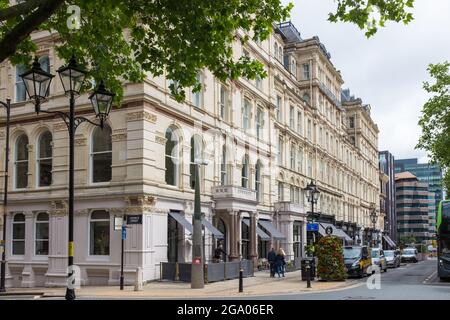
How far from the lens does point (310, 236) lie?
4850 cm

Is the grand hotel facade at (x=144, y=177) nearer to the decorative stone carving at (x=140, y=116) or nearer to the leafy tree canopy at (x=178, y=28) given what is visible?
the decorative stone carving at (x=140, y=116)

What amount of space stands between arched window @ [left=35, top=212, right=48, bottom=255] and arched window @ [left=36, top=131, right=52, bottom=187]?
1.65 m

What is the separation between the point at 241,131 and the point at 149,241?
12.7 metres

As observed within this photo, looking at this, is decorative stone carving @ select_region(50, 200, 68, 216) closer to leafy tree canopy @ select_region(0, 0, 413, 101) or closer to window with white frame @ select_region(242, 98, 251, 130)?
window with white frame @ select_region(242, 98, 251, 130)

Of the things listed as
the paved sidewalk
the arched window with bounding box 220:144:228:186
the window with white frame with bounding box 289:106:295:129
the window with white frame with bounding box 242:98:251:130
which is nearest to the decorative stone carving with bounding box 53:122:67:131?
the paved sidewalk

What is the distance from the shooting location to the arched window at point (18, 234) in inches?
1171

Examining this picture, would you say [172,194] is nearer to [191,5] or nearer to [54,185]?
[54,185]

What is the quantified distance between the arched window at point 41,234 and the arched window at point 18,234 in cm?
99

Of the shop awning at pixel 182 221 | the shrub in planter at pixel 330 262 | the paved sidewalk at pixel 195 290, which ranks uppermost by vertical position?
the shop awning at pixel 182 221

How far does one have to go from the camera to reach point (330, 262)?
1055 inches

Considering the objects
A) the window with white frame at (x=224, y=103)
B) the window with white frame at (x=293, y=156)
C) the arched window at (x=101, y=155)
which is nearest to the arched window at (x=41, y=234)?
the arched window at (x=101, y=155)

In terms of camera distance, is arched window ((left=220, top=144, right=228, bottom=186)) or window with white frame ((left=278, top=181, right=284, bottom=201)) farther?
window with white frame ((left=278, top=181, right=284, bottom=201))

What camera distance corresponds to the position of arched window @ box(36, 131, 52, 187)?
2947 cm
